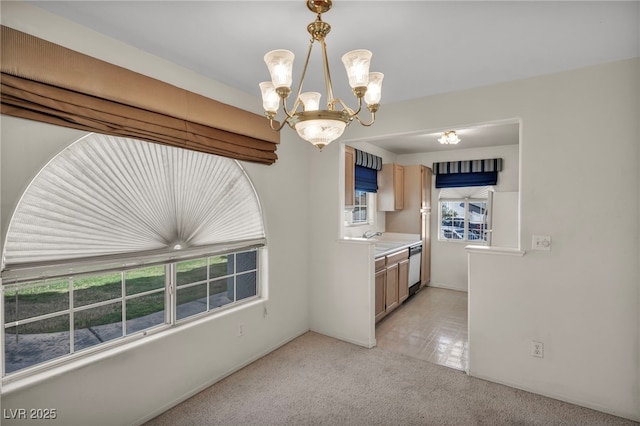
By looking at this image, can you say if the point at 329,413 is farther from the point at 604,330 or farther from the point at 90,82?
the point at 90,82

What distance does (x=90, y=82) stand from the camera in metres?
1.86

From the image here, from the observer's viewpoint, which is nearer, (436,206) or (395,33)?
(395,33)

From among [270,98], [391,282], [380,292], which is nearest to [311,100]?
[270,98]

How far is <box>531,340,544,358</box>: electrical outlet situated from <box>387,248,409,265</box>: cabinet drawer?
1818mm

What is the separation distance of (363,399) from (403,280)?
2356 mm

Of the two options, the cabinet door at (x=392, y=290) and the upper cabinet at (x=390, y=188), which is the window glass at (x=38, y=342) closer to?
the cabinet door at (x=392, y=290)

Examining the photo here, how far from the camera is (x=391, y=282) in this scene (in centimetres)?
420

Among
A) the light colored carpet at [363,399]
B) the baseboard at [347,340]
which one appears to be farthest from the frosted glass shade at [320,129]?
the baseboard at [347,340]

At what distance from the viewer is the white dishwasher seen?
4.88 metres

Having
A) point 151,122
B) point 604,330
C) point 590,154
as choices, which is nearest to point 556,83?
point 590,154

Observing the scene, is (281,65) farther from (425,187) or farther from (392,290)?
(425,187)

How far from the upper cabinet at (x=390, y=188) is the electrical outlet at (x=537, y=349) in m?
2.96

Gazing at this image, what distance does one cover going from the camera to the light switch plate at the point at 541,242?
8.11 feet

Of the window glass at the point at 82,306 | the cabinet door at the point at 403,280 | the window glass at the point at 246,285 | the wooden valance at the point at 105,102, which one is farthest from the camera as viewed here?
the cabinet door at the point at 403,280
